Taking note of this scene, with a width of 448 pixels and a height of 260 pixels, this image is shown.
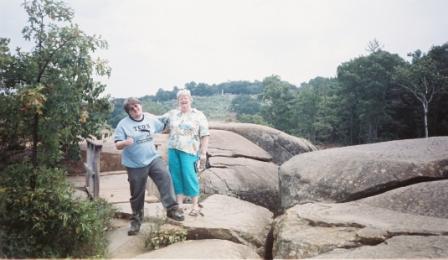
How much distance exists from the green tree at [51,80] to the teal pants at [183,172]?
1590 mm

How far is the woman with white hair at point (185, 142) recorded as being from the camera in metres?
6.20

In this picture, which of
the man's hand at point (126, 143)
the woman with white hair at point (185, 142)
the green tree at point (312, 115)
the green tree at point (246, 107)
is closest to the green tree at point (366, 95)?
the green tree at point (312, 115)

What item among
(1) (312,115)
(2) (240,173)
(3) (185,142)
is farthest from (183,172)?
(1) (312,115)

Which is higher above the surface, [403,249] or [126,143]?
[126,143]

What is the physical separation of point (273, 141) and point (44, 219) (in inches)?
378

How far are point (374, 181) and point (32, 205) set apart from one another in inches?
231

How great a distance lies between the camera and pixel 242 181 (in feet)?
34.6

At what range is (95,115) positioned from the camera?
6672 millimetres

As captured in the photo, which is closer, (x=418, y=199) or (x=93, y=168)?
(x=418, y=199)

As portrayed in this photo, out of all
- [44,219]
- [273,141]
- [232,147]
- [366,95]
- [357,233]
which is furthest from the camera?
[366,95]

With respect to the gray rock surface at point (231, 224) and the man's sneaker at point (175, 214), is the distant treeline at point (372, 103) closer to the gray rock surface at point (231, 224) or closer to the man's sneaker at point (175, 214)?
the gray rock surface at point (231, 224)

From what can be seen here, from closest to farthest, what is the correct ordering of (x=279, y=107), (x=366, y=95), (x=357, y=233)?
1. (x=357, y=233)
2. (x=366, y=95)
3. (x=279, y=107)

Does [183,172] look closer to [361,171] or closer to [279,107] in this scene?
[361,171]

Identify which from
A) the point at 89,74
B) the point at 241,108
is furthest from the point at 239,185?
the point at 241,108
